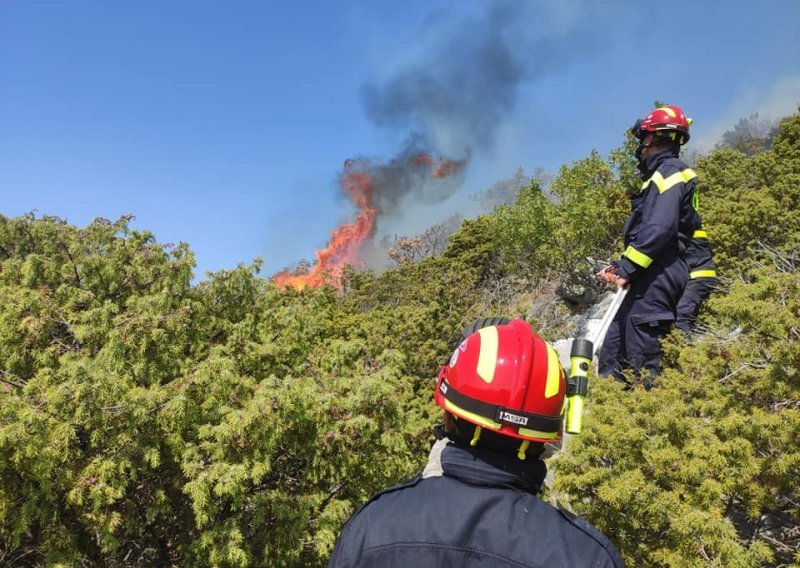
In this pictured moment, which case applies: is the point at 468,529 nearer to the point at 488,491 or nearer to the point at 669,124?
the point at 488,491

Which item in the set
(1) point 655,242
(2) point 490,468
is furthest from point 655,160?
(2) point 490,468

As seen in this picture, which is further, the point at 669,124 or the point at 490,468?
the point at 669,124

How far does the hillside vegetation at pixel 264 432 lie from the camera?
319 cm

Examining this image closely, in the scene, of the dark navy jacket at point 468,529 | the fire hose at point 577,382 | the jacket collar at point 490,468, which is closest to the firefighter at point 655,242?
the fire hose at point 577,382

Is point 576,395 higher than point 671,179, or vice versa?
point 671,179

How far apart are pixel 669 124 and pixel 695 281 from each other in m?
1.47

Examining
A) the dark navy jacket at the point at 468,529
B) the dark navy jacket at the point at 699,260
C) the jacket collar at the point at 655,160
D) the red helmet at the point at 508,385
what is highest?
the jacket collar at the point at 655,160

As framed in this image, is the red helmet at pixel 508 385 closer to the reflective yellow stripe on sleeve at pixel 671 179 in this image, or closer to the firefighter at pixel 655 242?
the firefighter at pixel 655 242

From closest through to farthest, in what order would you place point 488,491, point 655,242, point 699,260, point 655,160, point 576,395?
point 488,491
point 576,395
point 655,242
point 655,160
point 699,260

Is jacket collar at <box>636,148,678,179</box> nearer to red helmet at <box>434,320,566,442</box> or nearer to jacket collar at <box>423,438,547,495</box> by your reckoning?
red helmet at <box>434,320,566,442</box>

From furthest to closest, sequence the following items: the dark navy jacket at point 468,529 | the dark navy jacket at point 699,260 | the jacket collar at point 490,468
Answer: the dark navy jacket at point 699,260 → the jacket collar at point 490,468 → the dark navy jacket at point 468,529

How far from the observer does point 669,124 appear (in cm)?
407

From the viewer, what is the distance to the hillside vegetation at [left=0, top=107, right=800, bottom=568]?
319 centimetres

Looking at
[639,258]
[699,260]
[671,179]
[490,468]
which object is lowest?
[490,468]
